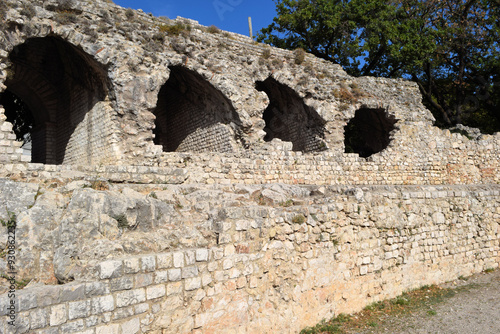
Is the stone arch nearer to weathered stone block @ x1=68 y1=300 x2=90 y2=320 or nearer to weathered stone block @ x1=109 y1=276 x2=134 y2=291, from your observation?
weathered stone block @ x1=109 y1=276 x2=134 y2=291

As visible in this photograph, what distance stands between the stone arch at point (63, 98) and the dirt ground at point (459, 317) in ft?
30.3

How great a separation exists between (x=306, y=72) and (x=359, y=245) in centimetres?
1162

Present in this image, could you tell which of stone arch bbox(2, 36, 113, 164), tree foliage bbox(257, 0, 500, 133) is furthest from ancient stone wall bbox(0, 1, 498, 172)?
tree foliage bbox(257, 0, 500, 133)

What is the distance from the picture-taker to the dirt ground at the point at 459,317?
17.5ft

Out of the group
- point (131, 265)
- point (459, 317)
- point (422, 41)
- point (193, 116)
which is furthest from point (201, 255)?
point (422, 41)

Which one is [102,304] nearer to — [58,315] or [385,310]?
[58,315]

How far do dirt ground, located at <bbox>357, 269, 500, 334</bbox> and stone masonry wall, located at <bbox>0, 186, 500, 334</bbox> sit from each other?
0.58 metres

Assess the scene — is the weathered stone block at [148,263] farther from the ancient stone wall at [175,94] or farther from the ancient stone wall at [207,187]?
the ancient stone wall at [175,94]

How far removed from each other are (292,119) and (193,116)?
4.65 m

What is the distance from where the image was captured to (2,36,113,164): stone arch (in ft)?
39.2

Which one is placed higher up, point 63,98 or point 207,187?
point 63,98

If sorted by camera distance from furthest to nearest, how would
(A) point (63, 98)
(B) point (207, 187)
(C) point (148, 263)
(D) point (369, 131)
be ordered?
(D) point (369, 131)
(A) point (63, 98)
(B) point (207, 187)
(C) point (148, 263)

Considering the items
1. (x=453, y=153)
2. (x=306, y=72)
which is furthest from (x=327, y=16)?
(x=453, y=153)

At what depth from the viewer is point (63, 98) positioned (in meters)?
14.5
